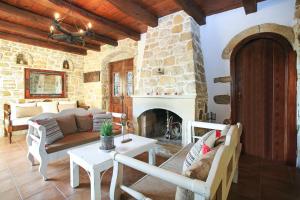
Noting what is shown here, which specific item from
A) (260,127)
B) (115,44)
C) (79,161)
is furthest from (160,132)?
(115,44)

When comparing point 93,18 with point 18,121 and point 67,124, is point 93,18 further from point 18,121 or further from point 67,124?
point 18,121

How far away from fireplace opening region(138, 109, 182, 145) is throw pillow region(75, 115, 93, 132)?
41.0 inches

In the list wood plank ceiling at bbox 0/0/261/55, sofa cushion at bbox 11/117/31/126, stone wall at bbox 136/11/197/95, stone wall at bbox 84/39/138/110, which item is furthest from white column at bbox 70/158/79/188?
stone wall at bbox 84/39/138/110

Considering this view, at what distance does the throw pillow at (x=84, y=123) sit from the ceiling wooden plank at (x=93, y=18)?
1.87m

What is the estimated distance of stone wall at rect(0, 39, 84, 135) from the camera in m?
4.33

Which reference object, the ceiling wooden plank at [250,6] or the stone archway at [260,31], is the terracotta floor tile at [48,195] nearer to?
the stone archway at [260,31]

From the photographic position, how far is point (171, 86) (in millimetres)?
3180

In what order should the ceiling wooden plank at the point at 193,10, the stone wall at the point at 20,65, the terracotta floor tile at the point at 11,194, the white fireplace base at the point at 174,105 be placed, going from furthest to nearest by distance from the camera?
the stone wall at the point at 20,65 < the white fireplace base at the point at 174,105 < the ceiling wooden plank at the point at 193,10 < the terracotta floor tile at the point at 11,194

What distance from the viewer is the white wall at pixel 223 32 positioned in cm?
276

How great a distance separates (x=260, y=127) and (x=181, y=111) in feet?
4.73

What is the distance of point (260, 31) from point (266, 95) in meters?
1.11

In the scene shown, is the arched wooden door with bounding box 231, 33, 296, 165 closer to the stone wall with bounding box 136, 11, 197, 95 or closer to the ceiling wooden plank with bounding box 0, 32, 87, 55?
the stone wall with bounding box 136, 11, 197, 95

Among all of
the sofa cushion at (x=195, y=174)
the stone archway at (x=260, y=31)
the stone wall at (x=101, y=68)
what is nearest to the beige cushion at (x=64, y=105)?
the stone wall at (x=101, y=68)

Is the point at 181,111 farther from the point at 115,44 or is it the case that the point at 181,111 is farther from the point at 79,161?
the point at 115,44
